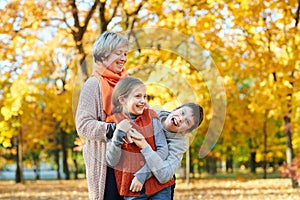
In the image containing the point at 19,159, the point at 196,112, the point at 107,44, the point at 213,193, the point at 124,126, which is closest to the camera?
the point at 124,126

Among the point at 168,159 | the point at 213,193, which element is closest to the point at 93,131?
the point at 168,159

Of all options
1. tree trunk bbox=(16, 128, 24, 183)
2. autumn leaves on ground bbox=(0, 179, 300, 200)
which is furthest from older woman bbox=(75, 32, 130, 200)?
tree trunk bbox=(16, 128, 24, 183)

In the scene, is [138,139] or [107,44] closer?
[138,139]

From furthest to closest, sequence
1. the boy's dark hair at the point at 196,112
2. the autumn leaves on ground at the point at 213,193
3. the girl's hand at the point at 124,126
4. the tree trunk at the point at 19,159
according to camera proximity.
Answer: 1. the tree trunk at the point at 19,159
2. the autumn leaves on ground at the point at 213,193
3. the boy's dark hair at the point at 196,112
4. the girl's hand at the point at 124,126

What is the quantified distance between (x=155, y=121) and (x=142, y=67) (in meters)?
0.49

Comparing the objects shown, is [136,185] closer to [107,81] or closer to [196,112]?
[196,112]

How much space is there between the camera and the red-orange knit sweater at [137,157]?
9.78 ft

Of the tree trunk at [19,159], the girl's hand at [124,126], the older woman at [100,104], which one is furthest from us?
the tree trunk at [19,159]

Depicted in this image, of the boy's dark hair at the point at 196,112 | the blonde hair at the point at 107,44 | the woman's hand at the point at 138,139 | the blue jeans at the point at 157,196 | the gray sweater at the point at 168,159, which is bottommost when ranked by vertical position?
the blue jeans at the point at 157,196

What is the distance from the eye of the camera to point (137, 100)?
9.60 ft

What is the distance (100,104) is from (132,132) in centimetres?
35

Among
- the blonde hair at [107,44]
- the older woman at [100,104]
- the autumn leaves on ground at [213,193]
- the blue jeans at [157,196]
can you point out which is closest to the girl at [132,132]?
the blue jeans at [157,196]

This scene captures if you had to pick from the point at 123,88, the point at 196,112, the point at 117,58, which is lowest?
the point at 196,112

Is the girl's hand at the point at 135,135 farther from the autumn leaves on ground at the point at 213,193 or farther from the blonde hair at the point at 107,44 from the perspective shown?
the autumn leaves on ground at the point at 213,193
